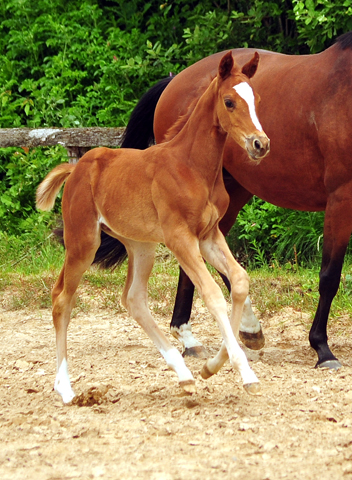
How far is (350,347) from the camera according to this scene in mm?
4738

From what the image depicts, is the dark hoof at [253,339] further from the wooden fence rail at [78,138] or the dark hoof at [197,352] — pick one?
the wooden fence rail at [78,138]

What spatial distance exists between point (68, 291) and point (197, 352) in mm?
1245

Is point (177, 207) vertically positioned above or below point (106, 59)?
above

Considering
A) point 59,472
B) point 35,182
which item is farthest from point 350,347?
point 35,182

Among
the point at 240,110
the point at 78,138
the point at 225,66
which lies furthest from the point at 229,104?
the point at 78,138

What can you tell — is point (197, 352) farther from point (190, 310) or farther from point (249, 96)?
point (249, 96)

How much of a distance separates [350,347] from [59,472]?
2.58 meters

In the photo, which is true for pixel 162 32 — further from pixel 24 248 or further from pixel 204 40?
pixel 24 248

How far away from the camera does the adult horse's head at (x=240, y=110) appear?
311 centimetres

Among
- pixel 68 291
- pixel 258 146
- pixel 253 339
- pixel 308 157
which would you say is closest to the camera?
pixel 258 146

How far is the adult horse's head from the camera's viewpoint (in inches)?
122

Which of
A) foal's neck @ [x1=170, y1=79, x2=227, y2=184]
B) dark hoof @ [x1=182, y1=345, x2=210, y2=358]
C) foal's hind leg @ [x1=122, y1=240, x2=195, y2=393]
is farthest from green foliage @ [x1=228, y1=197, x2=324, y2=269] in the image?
foal's neck @ [x1=170, y1=79, x2=227, y2=184]

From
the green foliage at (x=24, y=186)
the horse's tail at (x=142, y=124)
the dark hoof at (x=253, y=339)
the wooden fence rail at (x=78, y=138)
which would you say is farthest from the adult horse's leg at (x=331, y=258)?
the green foliage at (x=24, y=186)

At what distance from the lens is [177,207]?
343 cm
